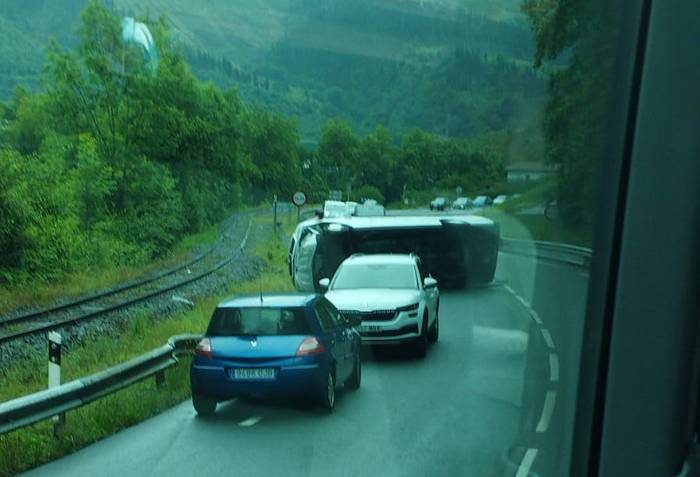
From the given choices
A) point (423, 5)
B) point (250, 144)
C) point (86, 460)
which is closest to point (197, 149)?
point (250, 144)

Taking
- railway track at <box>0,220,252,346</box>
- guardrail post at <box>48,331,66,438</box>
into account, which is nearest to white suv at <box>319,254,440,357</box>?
railway track at <box>0,220,252,346</box>

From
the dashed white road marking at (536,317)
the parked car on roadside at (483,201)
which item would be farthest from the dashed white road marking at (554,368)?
the parked car on roadside at (483,201)

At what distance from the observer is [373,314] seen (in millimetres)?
2980

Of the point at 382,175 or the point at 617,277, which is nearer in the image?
the point at 617,277

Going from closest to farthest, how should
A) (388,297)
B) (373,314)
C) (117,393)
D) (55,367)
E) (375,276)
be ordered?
(55,367) < (117,393) < (373,314) < (375,276) < (388,297)

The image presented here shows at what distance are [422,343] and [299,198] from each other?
0.68 metres

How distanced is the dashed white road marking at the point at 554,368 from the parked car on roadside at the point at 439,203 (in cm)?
60

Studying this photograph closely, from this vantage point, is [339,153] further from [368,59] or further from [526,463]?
[526,463]

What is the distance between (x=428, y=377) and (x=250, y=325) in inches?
24.4

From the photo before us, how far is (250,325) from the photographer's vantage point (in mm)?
2707

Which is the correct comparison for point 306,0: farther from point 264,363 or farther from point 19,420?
point 19,420

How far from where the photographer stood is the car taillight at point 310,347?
110 inches

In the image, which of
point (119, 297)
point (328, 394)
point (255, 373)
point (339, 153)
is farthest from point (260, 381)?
point (339, 153)

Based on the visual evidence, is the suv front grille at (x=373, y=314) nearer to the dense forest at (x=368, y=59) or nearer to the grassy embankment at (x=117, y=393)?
the grassy embankment at (x=117, y=393)
